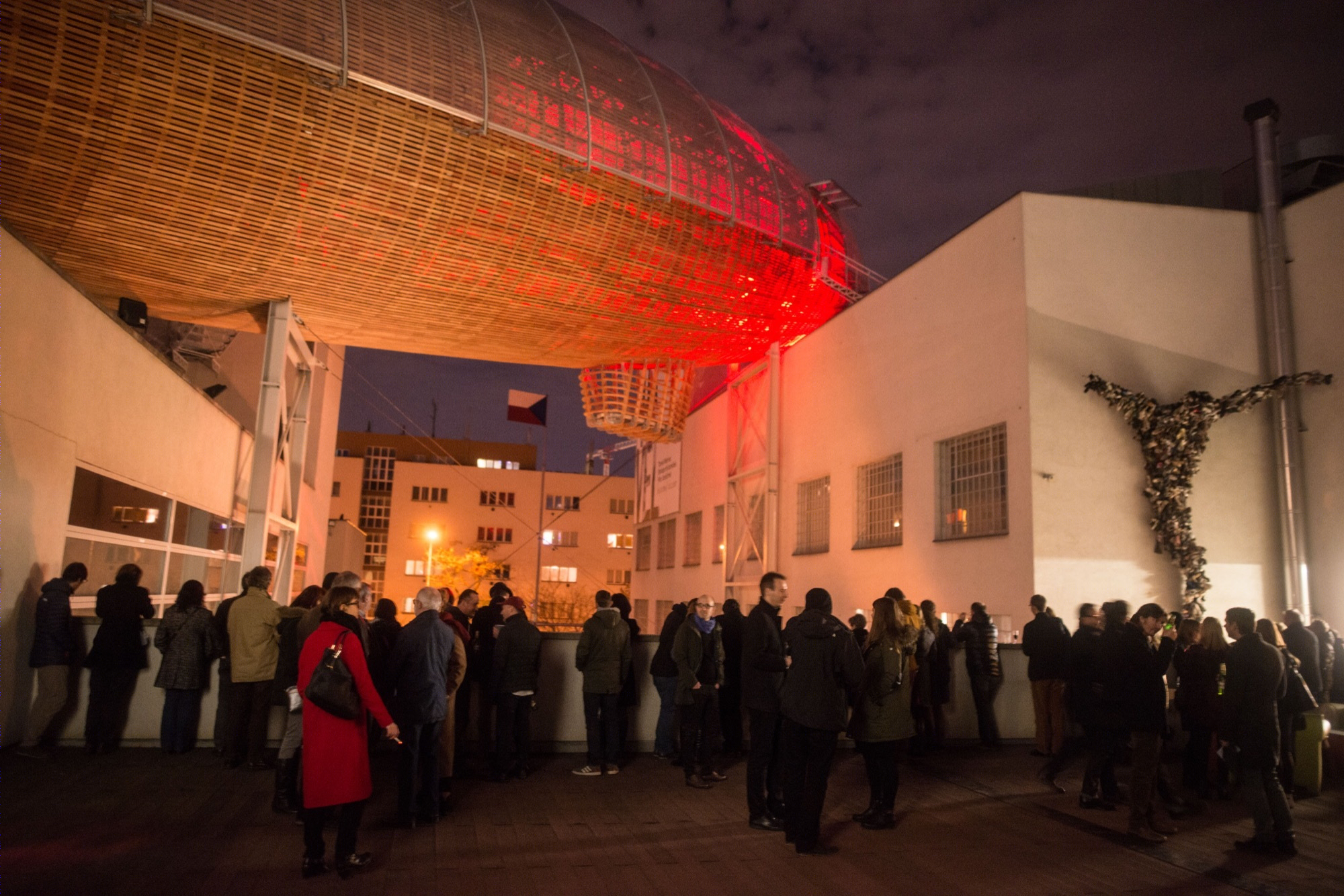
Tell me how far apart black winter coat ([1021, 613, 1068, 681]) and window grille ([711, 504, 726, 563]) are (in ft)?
52.1

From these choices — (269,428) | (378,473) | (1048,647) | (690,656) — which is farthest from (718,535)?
(378,473)

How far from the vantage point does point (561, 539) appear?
59.5m

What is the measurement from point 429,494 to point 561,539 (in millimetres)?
9075

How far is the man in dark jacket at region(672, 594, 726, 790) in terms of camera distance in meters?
Answer: 8.24

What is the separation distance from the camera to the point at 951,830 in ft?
22.5

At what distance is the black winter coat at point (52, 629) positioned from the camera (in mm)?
8383

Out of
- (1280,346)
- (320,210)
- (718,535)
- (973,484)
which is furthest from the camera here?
→ (718,535)

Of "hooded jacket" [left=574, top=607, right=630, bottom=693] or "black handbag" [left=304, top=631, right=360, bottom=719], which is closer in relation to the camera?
"black handbag" [left=304, top=631, right=360, bottom=719]

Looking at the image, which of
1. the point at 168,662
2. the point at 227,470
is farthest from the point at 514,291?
the point at 168,662

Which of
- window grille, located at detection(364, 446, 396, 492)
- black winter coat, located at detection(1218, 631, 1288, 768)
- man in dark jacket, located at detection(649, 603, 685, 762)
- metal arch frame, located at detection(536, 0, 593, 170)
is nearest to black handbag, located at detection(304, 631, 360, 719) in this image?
man in dark jacket, located at detection(649, 603, 685, 762)

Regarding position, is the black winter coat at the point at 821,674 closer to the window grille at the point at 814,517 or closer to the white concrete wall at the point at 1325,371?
the white concrete wall at the point at 1325,371

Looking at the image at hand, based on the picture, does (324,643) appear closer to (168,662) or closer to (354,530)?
(168,662)

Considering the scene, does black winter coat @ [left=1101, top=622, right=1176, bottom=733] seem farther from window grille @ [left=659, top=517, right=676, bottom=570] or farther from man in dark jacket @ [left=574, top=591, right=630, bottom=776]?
window grille @ [left=659, top=517, right=676, bottom=570]

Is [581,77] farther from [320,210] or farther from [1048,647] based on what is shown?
[1048,647]
